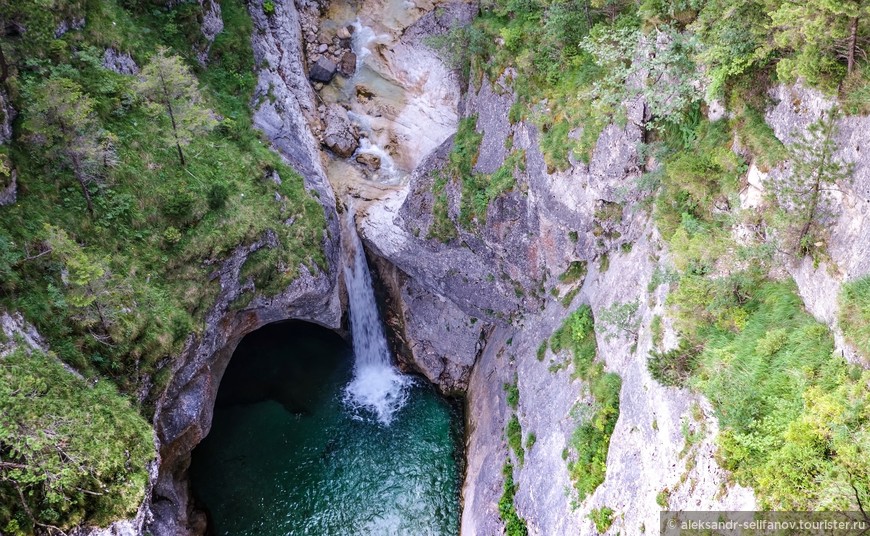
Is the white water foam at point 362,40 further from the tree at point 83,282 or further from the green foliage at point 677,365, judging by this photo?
the green foliage at point 677,365

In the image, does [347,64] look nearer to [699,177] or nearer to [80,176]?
[80,176]

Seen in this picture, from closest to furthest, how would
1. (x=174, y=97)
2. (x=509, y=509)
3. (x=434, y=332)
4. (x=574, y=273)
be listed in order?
(x=509, y=509)
(x=174, y=97)
(x=574, y=273)
(x=434, y=332)

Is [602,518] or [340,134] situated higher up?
[340,134]

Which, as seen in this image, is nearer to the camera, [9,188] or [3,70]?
[9,188]

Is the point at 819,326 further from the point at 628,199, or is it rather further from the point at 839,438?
the point at 628,199

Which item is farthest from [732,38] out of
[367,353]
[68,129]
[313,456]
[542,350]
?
[367,353]

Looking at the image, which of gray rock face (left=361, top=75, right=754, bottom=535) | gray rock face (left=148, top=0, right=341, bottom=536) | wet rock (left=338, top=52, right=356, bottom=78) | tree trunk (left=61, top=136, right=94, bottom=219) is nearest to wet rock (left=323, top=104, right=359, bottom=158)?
gray rock face (left=148, top=0, right=341, bottom=536)

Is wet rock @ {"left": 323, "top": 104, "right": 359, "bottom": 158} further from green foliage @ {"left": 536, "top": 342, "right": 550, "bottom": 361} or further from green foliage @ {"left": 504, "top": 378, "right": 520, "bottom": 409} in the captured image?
green foliage @ {"left": 504, "top": 378, "right": 520, "bottom": 409}
